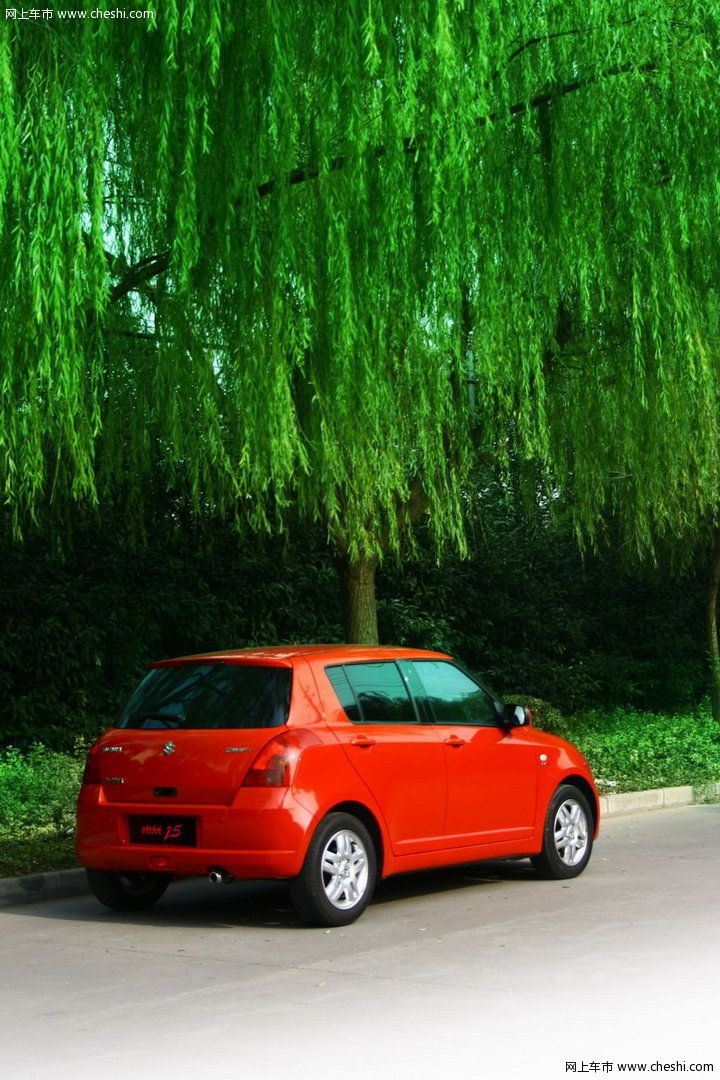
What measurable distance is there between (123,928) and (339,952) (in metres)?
1.69

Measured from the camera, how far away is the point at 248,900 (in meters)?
9.82

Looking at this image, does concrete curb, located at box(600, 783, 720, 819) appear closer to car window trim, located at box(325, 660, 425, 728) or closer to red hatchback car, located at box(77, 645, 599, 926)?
red hatchback car, located at box(77, 645, 599, 926)

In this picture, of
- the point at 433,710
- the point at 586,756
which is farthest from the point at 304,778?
the point at 586,756

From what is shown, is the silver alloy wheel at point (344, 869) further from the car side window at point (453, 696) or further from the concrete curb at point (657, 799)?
the concrete curb at point (657, 799)

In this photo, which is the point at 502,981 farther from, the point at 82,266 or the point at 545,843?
the point at 82,266

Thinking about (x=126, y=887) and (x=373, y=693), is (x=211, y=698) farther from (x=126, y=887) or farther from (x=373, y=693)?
(x=126, y=887)

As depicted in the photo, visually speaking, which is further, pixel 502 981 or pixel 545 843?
pixel 545 843

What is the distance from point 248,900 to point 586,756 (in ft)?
24.3

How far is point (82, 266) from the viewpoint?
8.16 m

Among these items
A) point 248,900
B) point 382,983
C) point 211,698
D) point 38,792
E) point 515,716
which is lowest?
point 248,900

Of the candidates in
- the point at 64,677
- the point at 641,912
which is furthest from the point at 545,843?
the point at 64,677

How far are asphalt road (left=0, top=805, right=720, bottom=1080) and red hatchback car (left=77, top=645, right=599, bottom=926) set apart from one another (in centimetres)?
36

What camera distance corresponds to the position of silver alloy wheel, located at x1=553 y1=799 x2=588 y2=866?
34.0 ft

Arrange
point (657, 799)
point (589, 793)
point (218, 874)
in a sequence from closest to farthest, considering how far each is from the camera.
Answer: point (218, 874)
point (589, 793)
point (657, 799)
